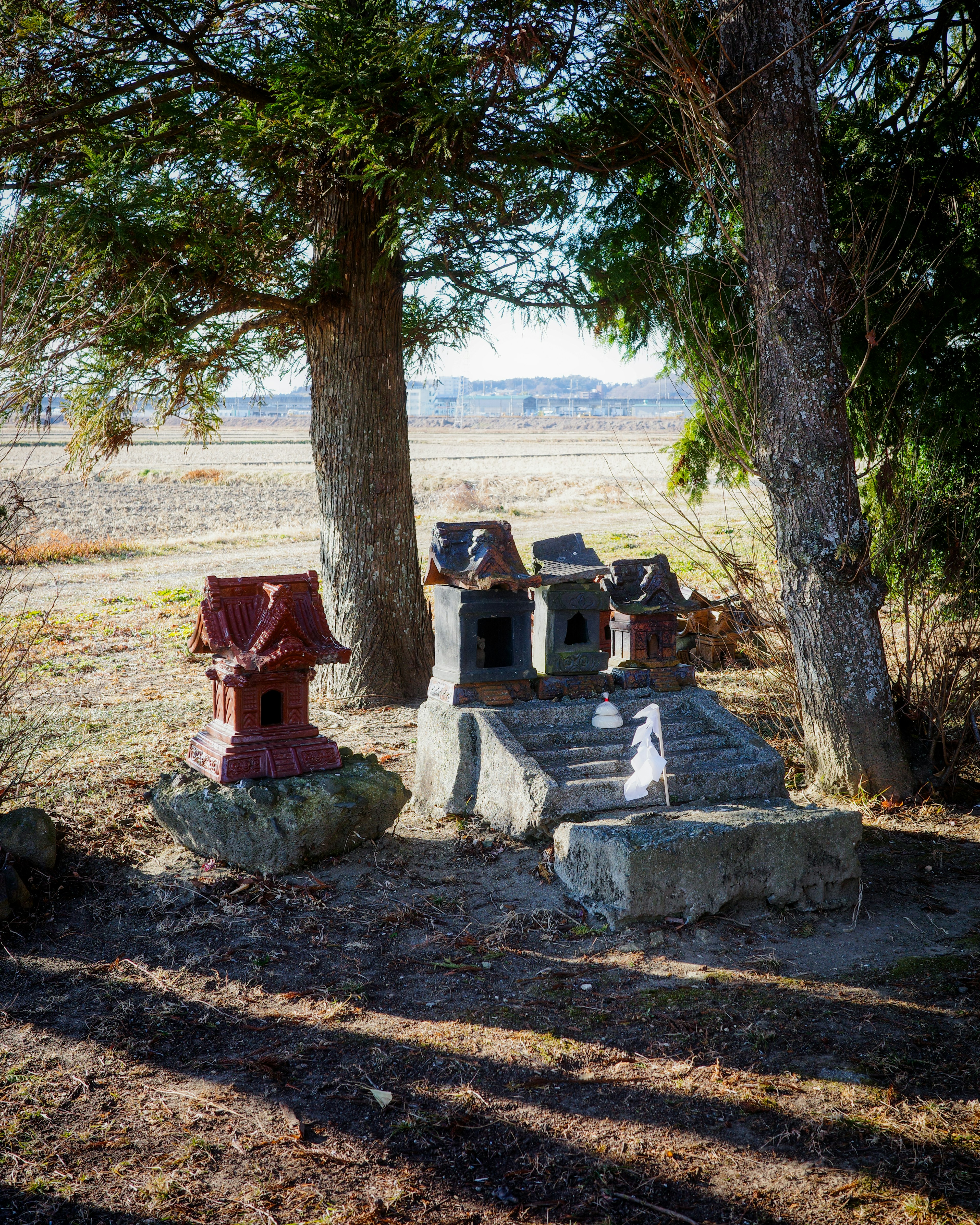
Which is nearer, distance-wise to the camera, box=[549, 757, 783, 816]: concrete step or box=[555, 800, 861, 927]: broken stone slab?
box=[555, 800, 861, 927]: broken stone slab

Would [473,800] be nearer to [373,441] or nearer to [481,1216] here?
[481,1216]

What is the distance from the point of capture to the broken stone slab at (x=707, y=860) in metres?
4.93

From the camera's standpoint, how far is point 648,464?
45312 millimetres

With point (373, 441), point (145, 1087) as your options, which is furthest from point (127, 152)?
point (145, 1087)

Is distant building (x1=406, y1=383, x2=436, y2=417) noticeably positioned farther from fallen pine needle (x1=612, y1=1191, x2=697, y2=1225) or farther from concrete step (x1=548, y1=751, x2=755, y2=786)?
fallen pine needle (x1=612, y1=1191, x2=697, y2=1225)

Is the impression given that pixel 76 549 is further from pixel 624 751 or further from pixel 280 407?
pixel 280 407

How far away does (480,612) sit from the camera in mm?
6535

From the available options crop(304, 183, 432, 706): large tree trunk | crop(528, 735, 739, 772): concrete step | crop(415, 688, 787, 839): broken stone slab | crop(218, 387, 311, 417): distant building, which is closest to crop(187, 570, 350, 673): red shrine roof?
crop(415, 688, 787, 839): broken stone slab

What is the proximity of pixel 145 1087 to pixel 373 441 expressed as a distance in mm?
6311

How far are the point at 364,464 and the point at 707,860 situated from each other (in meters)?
5.38

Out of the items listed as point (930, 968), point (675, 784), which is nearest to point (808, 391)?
point (675, 784)

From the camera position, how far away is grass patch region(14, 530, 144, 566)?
18781 millimetres

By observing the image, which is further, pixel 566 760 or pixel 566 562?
pixel 566 562

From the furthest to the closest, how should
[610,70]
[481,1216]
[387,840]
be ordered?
[610,70]
[387,840]
[481,1216]
